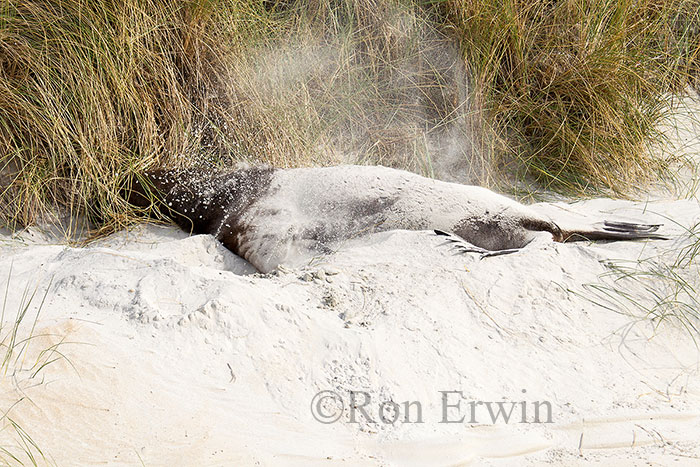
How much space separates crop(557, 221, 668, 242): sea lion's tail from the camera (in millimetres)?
3451

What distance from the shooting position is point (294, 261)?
11.3 ft

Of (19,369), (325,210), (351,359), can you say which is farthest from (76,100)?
(351,359)

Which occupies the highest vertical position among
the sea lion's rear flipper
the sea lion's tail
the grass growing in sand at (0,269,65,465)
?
the grass growing in sand at (0,269,65,465)

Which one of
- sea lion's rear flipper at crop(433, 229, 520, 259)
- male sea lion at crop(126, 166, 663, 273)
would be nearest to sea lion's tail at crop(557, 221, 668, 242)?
male sea lion at crop(126, 166, 663, 273)

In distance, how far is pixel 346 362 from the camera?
233 cm

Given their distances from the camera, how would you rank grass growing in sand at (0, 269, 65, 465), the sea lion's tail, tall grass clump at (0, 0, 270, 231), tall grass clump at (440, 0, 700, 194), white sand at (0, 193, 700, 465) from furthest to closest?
tall grass clump at (440, 0, 700, 194), tall grass clump at (0, 0, 270, 231), the sea lion's tail, white sand at (0, 193, 700, 465), grass growing in sand at (0, 269, 65, 465)

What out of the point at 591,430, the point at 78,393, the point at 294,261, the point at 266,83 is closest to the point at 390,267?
the point at 294,261

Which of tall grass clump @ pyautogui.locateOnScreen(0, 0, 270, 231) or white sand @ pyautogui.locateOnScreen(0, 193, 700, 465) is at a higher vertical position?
tall grass clump @ pyautogui.locateOnScreen(0, 0, 270, 231)

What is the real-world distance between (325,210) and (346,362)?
1.43m

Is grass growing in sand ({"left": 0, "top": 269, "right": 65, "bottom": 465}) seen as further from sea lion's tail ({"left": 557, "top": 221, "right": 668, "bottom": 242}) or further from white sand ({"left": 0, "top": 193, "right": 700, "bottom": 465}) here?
sea lion's tail ({"left": 557, "top": 221, "right": 668, "bottom": 242})

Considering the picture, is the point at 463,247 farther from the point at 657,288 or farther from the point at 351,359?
the point at 351,359

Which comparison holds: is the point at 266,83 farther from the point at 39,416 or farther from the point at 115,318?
the point at 39,416

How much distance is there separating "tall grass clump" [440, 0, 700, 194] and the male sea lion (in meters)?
0.96

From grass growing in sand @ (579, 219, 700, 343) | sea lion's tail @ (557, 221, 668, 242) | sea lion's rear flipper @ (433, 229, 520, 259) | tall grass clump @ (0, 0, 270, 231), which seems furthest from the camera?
tall grass clump @ (0, 0, 270, 231)
